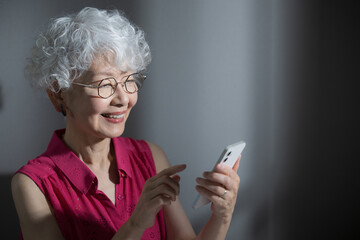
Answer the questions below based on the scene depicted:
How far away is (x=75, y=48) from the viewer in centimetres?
123

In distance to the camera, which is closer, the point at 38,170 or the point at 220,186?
the point at 220,186

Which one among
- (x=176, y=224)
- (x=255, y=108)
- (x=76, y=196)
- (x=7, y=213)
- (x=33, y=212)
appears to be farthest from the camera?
(x=255, y=108)

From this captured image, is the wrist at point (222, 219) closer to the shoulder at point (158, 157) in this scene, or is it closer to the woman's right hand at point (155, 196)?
the woman's right hand at point (155, 196)

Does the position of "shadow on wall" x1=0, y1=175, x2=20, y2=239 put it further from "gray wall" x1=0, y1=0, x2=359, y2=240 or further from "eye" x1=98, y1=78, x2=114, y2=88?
"eye" x1=98, y1=78, x2=114, y2=88

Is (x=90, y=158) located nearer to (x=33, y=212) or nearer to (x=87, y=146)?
(x=87, y=146)

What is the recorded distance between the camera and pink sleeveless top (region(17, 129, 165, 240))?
1286 millimetres

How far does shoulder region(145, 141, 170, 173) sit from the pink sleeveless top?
0.17m

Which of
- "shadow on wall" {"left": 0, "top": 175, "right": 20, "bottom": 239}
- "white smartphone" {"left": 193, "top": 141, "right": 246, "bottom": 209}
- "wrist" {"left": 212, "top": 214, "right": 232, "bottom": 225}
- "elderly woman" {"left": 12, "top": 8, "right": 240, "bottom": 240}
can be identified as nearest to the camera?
"white smartphone" {"left": 193, "top": 141, "right": 246, "bottom": 209}

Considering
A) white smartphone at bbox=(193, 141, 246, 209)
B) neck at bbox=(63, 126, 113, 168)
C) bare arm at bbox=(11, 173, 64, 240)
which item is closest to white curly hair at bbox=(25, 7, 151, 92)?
→ neck at bbox=(63, 126, 113, 168)

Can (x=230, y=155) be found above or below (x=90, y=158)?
above

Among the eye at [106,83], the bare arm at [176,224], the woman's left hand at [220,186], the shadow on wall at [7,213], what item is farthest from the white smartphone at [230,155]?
the shadow on wall at [7,213]

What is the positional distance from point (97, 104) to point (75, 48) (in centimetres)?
19

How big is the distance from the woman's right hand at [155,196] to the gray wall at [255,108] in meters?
0.61

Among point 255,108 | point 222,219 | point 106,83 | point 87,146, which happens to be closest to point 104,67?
point 106,83
